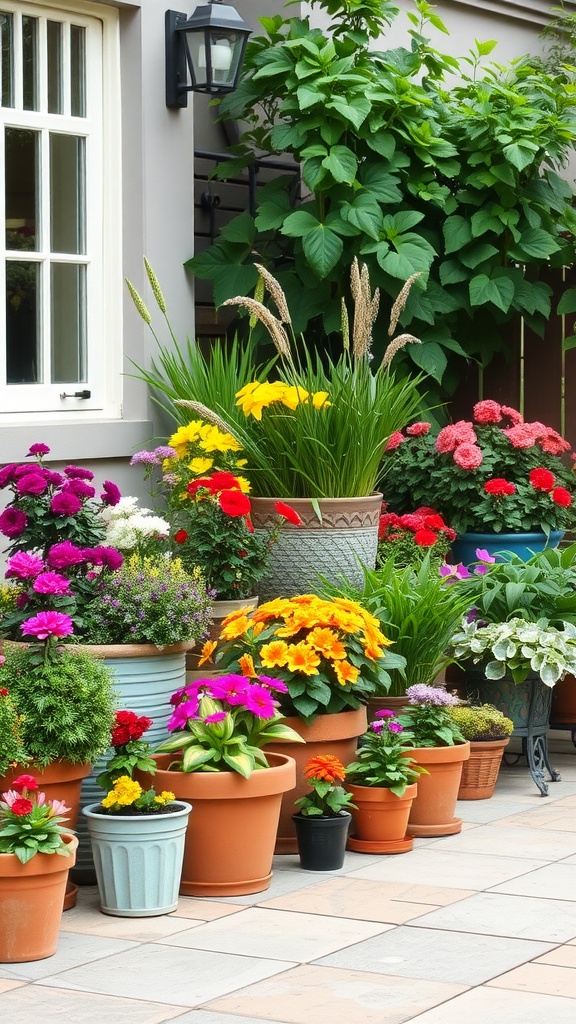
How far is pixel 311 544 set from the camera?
5.83m

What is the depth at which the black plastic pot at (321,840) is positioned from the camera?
470 cm

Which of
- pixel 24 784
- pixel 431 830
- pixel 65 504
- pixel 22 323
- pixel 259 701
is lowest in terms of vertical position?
pixel 431 830

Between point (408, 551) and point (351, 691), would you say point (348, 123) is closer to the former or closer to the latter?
point (408, 551)

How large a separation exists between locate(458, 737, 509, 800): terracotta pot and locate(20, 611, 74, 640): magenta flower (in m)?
2.00

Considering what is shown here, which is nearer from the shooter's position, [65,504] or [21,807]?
[21,807]

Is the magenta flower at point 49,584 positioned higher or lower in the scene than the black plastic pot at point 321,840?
higher

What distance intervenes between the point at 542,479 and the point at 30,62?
9.11 ft

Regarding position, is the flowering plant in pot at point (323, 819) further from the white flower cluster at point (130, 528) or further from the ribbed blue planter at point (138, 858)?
the white flower cluster at point (130, 528)

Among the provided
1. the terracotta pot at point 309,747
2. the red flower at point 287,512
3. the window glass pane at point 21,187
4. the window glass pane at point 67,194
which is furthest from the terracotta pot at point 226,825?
the window glass pane at point 67,194

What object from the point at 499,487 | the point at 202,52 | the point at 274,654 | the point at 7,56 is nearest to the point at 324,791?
the point at 274,654

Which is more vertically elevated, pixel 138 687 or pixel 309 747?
pixel 138 687

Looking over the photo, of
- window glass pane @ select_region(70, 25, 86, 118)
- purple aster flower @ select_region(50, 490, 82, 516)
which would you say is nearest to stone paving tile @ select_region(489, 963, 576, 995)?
purple aster flower @ select_region(50, 490, 82, 516)

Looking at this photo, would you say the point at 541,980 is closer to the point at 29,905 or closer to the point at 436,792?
the point at 29,905

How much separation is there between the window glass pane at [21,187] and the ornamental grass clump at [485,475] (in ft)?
6.29
